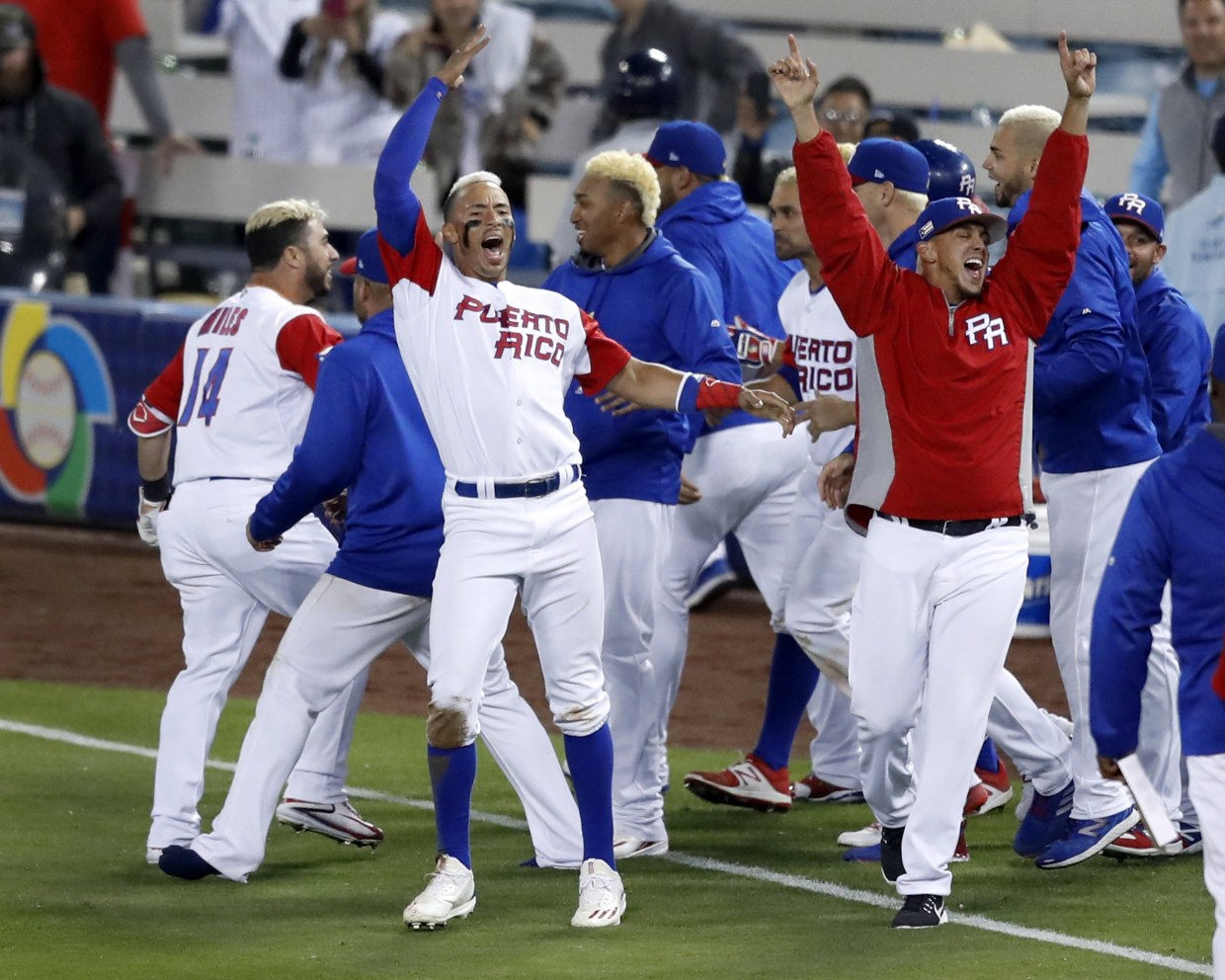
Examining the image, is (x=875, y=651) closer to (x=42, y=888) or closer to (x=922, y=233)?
(x=922, y=233)

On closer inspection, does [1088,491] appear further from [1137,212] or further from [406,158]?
[406,158]

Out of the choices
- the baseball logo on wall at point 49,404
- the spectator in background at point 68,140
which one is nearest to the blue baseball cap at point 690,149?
the baseball logo on wall at point 49,404

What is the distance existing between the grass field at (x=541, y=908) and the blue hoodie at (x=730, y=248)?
1.62 metres

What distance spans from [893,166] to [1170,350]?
3.31 feet

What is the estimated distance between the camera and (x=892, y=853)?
19.6ft

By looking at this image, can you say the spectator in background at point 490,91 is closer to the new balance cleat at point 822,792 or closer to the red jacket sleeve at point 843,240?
the new balance cleat at point 822,792

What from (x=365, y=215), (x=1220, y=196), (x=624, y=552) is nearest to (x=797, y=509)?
(x=624, y=552)

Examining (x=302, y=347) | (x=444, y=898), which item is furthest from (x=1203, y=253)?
(x=444, y=898)

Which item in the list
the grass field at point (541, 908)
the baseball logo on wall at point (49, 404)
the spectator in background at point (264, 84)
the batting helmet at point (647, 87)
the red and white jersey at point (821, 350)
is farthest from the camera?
the spectator in background at point (264, 84)

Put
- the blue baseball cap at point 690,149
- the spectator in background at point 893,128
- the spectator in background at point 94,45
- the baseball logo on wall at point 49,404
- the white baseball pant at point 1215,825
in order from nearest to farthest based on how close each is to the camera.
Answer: the white baseball pant at point 1215,825 < the blue baseball cap at point 690,149 < the spectator in background at point 893,128 < the baseball logo on wall at point 49,404 < the spectator in background at point 94,45

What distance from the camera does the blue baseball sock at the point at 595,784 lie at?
5.72 meters

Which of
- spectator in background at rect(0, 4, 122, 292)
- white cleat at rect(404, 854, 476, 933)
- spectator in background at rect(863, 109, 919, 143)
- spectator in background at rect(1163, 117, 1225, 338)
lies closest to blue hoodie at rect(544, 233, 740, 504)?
white cleat at rect(404, 854, 476, 933)

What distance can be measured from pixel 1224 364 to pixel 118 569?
853 cm

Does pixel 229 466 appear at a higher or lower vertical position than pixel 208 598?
higher
